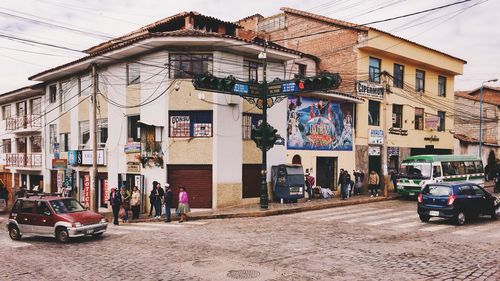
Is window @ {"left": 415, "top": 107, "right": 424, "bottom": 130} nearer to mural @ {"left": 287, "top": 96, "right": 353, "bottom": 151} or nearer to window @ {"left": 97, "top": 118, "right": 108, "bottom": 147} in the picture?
mural @ {"left": 287, "top": 96, "right": 353, "bottom": 151}

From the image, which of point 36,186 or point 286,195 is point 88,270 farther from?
point 36,186

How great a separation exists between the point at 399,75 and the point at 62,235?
25071mm

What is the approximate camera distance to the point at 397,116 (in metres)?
31.2

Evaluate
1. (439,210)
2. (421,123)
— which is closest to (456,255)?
(439,210)

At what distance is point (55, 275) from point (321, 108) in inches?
745

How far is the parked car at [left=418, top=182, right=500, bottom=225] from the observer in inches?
616

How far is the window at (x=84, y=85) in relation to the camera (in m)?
26.6

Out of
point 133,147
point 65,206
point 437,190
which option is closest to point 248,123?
point 133,147

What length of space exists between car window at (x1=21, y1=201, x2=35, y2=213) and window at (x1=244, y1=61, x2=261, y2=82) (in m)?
12.1

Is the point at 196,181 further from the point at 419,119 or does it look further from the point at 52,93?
the point at 419,119

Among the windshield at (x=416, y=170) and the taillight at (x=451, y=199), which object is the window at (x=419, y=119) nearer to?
the windshield at (x=416, y=170)

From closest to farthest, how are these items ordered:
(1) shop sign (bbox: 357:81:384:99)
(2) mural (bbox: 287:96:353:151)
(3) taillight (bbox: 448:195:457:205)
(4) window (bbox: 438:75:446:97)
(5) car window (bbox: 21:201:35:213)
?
(5) car window (bbox: 21:201:35:213) < (3) taillight (bbox: 448:195:457:205) < (2) mural (bbox: 287:96:353:151) < (1) shop sign (bbox: 357:81:384:99) < (4) window (bbox: 438:75:446:97)

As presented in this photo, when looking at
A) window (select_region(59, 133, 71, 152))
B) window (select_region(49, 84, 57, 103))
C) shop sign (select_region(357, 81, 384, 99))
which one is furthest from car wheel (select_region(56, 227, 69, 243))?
shop sign (select_region(357, 81, 384, 99))

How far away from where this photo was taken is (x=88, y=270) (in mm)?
10141
